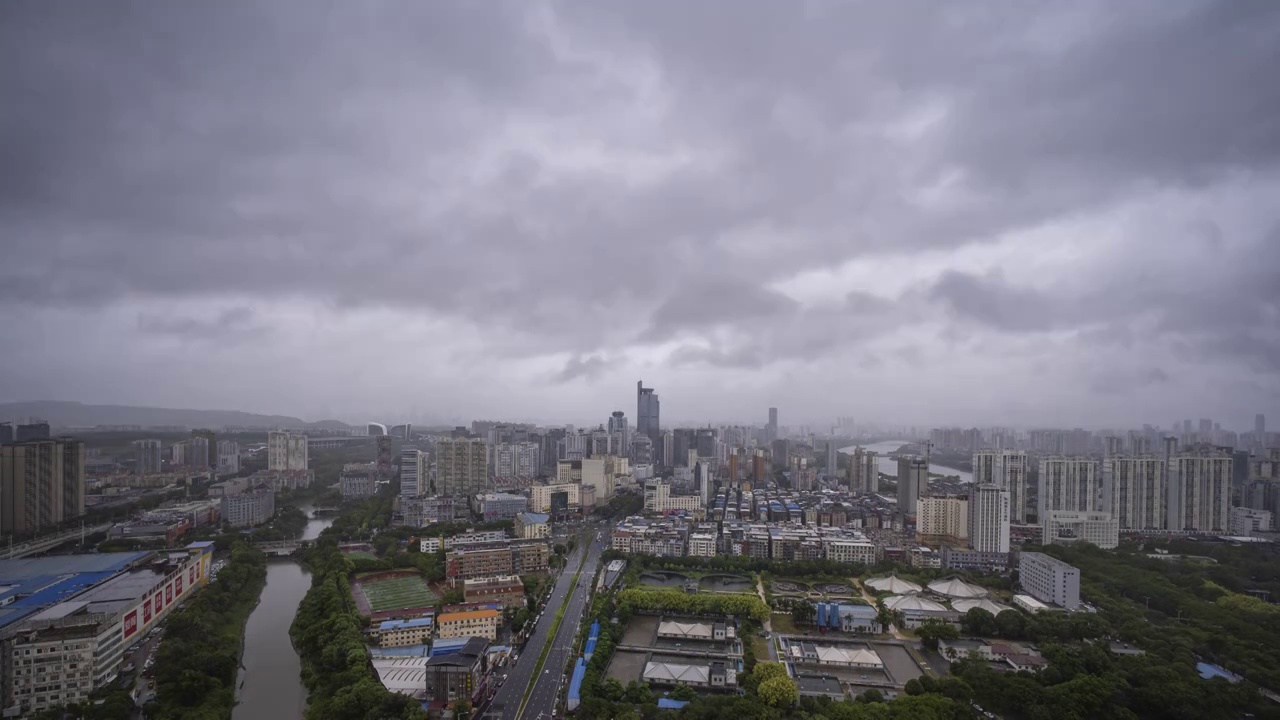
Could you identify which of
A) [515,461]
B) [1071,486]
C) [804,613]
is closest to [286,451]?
[515,461]

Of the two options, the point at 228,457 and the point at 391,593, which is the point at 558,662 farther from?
the point at 228,457

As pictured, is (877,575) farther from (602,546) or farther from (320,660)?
(320,660)

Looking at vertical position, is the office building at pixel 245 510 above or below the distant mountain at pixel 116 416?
below

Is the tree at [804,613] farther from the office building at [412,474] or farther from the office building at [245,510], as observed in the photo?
the office building at [245,510]

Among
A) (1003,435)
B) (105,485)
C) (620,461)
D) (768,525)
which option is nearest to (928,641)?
(768,525)

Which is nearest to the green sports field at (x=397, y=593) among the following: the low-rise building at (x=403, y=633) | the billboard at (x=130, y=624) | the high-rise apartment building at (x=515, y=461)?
the low-rise building at (x=403, y=633)

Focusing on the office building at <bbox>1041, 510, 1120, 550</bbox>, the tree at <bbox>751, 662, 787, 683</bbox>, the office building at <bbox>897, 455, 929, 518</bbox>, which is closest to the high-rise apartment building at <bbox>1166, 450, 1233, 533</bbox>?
the office building at <bbox>1041, 510, 1120, 550</bbox>

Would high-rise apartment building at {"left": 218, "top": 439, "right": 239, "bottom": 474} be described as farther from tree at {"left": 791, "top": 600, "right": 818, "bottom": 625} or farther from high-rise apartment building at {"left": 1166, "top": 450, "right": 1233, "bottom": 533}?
high-rise apartment building at {"left": 1166, "top": 450, "right": 1233, "bottom": 533}
